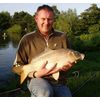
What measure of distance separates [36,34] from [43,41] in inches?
2.9

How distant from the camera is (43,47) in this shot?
7.40ft

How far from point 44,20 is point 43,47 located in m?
0.18

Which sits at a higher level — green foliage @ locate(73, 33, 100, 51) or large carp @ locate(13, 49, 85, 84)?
large carp @ locate(13, 49, 85, 84)

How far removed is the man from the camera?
2.18 meters

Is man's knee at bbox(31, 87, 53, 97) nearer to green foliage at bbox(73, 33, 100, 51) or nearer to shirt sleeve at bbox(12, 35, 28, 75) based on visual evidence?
shirt sleeve at bbox(12, 35, 28, 75)

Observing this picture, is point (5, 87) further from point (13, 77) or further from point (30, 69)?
point (30, 69)

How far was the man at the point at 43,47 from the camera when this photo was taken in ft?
7.14

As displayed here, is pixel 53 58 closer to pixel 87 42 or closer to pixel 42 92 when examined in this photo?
pixel 42 92

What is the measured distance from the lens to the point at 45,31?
2.29m

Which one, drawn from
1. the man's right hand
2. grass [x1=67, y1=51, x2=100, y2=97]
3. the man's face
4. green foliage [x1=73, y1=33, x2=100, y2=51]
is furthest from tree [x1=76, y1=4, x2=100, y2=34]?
the man's right hand

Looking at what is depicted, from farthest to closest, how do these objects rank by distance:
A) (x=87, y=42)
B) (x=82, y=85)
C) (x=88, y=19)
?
(x=87, y=42) < (x=88, y=19) < (x=82, y=85)

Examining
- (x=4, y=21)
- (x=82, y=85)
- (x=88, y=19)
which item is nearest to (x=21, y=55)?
(x=82, y=85)

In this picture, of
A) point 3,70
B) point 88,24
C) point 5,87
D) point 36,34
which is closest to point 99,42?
point 88,24

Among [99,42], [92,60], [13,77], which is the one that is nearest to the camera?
[13,77]
